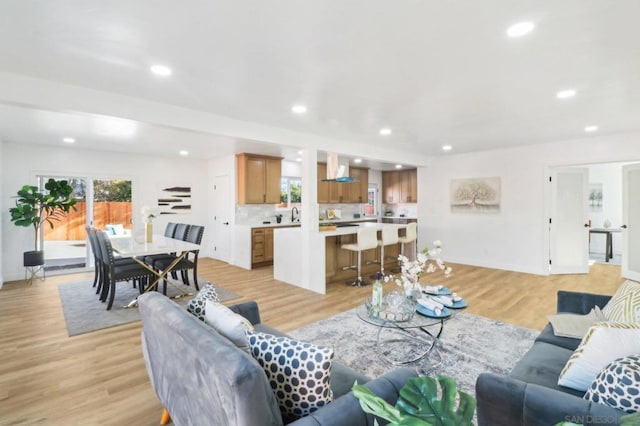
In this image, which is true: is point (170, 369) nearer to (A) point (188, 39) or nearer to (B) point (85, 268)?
(A) point (188, 39)

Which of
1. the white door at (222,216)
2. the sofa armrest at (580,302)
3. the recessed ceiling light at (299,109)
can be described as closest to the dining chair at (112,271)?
the white door at (222,216)

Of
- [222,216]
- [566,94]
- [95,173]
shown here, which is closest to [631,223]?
[566,94]

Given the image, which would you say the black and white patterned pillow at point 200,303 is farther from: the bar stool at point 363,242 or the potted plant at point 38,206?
the potted plant at point 38,206

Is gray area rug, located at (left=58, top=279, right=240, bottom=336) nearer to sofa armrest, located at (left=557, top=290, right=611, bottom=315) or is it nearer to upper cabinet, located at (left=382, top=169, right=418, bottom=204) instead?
sofa armrest, located at (left=557, top=290, right=611, bottom=315)

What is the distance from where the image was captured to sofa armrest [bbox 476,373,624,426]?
110 cm

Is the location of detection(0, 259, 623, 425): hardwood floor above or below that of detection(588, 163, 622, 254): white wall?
below

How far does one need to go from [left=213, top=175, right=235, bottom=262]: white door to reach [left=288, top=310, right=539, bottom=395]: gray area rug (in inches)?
168

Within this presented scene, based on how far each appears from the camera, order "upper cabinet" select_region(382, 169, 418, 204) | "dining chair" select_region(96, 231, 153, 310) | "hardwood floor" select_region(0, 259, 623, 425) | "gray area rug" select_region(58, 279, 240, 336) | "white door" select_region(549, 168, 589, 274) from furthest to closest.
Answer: "upper cabinet" select_region(382, 169, 418, 204), "white door" select_region(549, 168, 589, 274), "dining chair" select_region(96, 231, 153, 310), "gray area rug" select_region(58, 279, 240, 336), "hardwood floor" select_region(0, 259, 623, 425)

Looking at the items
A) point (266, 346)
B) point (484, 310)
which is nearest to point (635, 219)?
point (484, 310)

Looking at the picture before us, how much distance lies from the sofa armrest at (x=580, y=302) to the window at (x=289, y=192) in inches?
239

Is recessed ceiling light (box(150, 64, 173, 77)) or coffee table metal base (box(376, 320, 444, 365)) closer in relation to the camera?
recessed ceiling light (box(150, 64, 173, 77))

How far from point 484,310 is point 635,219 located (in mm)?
3992

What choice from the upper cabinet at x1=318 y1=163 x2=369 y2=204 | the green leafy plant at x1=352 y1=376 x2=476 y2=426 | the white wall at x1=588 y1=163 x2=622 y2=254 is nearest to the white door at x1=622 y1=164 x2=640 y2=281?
the white wall at x1=588 y1=163 x2=622 y2=254

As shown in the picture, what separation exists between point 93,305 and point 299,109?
3695 millimetres
